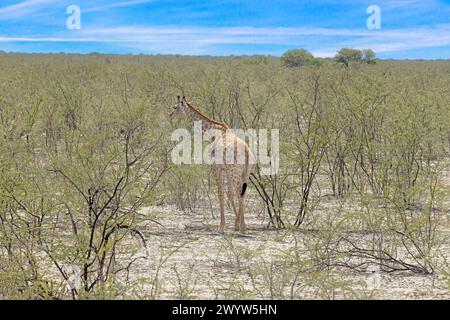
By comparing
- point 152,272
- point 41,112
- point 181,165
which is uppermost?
point 41,112

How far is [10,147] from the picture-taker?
824 centimetres

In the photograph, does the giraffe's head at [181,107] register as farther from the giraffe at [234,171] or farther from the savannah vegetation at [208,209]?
the giraffe at [234,171]

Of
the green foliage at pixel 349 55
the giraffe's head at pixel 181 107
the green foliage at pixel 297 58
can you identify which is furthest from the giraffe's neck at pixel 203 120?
the green foliage at pixel 349 55

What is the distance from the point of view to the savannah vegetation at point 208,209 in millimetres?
6160

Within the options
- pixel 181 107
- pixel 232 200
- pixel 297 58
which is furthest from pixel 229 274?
pixel 297 58

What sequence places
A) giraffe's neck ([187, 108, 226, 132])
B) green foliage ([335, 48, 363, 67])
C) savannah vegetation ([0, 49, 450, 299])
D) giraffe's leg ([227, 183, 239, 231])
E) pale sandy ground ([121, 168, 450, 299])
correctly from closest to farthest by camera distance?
savannah vegetation ([0, 49, 450, 299]), pale sandy ground ([121, 168, 450, 299]), giraffe's leg ([227, 183, 239, 231]), giraffe's neck ([187, 108, 226, 132]), green foliage ([335, 48, 363, 67])

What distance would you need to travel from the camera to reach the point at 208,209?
10.6m

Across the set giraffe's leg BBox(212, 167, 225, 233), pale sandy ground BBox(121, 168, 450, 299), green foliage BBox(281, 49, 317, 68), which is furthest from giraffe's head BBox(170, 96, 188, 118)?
green foliage BBox(281, 49, 317, 68)

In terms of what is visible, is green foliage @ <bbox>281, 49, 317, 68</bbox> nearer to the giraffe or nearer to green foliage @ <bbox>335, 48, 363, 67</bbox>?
green foliage @ <bbox>335, 48, 363, 67</bbox>

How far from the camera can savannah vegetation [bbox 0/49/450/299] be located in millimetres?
6160
